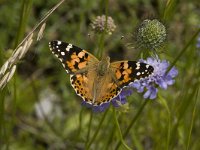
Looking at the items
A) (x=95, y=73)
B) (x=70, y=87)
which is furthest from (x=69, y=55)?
(x=70, y=87)

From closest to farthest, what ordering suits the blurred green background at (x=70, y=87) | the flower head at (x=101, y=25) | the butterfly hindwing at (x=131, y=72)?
1. the butterfly hindwing at (x=131, y=72)
2. the flower head at (x=101, y=25)
3. the blurred green background at (x=70, y=87)

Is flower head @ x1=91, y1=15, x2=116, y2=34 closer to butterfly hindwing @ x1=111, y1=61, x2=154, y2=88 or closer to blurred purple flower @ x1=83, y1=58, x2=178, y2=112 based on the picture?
blurred purple flower @ x1=83, y1=58, x2=178, y2=112

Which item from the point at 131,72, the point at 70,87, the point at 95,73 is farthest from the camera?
the point at 70,87

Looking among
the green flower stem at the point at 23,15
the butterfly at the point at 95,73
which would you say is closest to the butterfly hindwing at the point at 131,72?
the butterfly at the point at 95,73

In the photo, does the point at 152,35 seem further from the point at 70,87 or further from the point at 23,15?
the point at 70,87

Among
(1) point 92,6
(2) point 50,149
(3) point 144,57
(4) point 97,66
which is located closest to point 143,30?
(3) point 144,57

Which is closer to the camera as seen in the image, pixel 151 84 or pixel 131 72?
pixel 131 72

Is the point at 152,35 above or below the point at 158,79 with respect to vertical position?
above

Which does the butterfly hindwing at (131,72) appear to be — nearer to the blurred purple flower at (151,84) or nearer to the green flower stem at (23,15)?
the blurred purple flower at (151,84)
